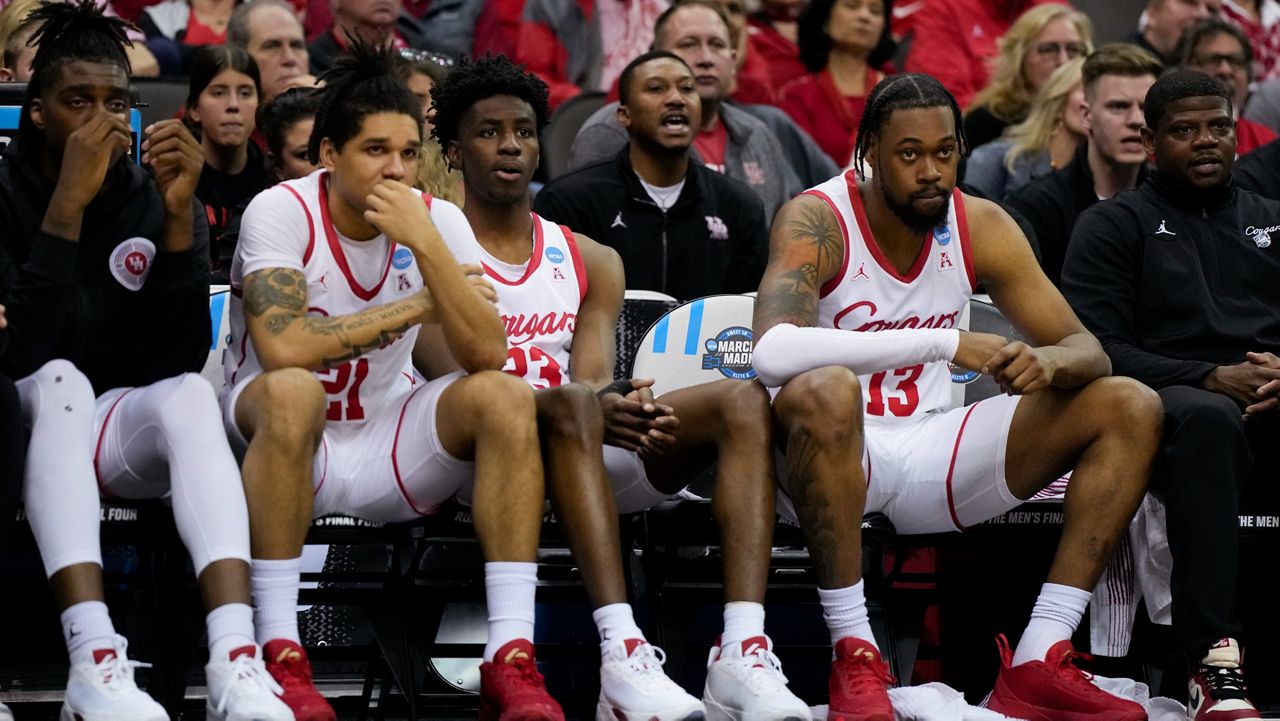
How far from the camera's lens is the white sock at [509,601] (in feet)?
13.6

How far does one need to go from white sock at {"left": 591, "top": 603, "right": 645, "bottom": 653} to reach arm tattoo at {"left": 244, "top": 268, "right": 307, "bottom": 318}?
1063mm

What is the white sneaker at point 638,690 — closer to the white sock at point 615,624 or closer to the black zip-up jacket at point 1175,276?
the white sock at point 615,624

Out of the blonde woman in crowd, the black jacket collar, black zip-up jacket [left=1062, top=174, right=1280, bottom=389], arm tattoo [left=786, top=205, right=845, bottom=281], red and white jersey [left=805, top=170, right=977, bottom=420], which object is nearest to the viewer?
arm tattoo [left=786, top=205, right=845, bottom=281]

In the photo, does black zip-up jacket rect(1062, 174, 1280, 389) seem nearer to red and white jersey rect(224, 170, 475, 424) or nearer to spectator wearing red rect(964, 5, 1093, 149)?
red and white jersey rect(224, 170, 475, 424)

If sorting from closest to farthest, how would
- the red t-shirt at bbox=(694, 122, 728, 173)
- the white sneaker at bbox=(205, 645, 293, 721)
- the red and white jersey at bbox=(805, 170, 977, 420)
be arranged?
the white sneaker at bbox=(205, 645, 293, 721) < the red and white jersey at bbox=(805, 170, 977, 420) < the red t-shirt at bbox=(694, 122, 728, 173)

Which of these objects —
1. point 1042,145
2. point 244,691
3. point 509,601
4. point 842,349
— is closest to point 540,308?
point 842,349

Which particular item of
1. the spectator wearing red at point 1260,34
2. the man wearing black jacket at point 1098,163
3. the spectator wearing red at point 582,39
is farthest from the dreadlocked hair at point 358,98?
A: the spectator wearing red at point 1260,34

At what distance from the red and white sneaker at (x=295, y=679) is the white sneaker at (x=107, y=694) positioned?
0.85 ft

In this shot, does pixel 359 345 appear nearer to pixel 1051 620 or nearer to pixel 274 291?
pixel 274 291

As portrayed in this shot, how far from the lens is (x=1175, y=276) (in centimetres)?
514

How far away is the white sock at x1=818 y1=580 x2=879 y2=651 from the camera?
4.30 m

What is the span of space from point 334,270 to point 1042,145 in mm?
3862

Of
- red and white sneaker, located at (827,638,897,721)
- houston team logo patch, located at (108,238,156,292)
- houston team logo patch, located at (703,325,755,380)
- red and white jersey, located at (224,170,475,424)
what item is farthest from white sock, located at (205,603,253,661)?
houston team logo patch, located at (703,325,755,380)

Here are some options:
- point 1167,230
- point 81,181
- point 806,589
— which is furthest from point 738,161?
point 81,181
